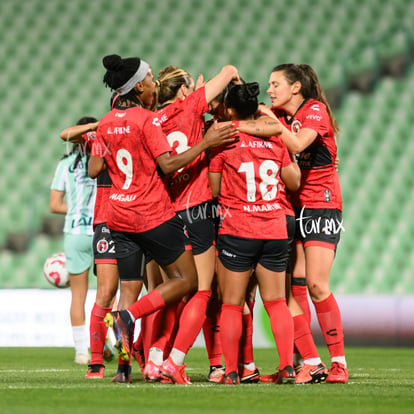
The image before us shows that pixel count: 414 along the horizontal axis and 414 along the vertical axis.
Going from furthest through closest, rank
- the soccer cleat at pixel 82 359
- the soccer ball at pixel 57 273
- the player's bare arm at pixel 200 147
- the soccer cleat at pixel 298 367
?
1. the soccer ball at pixel 57 273
2. the soccer cleat at pixel 82 359
3. the soccer cleat at pixel 298 367
4. the player's bare arm at pixel 200 147

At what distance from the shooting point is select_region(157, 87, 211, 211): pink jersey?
5.20 metres

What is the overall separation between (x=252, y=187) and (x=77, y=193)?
9.08 feet

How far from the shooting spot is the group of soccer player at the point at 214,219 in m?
4.90

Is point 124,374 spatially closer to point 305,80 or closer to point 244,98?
point 244,98

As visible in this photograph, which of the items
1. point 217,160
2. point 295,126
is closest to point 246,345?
point 217,160

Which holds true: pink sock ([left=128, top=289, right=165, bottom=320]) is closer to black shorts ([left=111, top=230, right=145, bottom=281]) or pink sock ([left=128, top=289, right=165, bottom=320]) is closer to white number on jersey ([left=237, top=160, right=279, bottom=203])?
black shorts ([left=111, top=230, right=145, bottom=281])

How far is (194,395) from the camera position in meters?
4.29

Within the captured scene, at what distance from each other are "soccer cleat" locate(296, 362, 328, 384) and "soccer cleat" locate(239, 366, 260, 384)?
26cm

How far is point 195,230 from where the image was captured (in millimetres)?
5172

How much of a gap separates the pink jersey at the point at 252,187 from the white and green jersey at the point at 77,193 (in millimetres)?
2495

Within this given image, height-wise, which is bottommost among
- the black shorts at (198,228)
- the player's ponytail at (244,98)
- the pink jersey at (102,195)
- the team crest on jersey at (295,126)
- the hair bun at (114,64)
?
the black shorts at (198,228)

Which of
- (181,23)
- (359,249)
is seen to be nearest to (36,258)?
(359,249)

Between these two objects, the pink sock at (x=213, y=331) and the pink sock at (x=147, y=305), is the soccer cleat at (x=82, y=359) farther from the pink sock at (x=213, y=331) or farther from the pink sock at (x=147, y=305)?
the pink sock at (x=147, y=305)

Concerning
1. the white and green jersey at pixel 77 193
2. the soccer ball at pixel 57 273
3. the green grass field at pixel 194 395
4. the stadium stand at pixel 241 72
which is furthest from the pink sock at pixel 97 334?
the stadium stand at pixel 241 72
